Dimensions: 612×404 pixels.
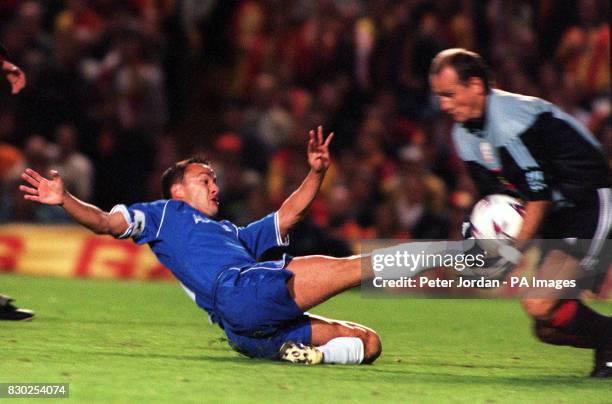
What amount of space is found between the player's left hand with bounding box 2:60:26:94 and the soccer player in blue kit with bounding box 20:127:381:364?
1.87 meters

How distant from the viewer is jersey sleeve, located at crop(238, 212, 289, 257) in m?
7.20

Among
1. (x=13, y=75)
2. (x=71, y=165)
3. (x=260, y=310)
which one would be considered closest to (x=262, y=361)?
(x=260, y=310)

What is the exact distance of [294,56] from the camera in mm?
15164

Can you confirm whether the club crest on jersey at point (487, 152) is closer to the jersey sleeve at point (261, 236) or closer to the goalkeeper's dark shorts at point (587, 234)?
the goalkeeper's dark shorts at point (587, 234)

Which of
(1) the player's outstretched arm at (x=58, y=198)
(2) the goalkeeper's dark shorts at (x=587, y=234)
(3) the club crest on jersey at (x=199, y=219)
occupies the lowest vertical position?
(2) the goalkeeper's dark shorts at (x=587, y=234)

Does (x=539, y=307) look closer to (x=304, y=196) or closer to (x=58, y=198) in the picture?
(x=304, y=196)

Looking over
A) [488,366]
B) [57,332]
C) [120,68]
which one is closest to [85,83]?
[120,68]

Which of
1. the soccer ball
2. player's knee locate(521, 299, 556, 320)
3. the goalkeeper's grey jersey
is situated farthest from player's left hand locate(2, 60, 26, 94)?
player's knee locate(521, 299, 556, 320)

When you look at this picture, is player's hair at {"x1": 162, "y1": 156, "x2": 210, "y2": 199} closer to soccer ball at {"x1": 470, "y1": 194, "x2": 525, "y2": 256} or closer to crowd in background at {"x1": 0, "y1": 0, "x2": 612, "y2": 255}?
soccer ball at {"x1": 470, "y1": 194, "x2": 525, "y2": 256}

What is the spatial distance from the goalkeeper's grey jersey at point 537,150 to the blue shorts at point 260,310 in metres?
1.34

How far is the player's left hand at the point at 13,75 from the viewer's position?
8461mm

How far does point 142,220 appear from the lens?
6.82m

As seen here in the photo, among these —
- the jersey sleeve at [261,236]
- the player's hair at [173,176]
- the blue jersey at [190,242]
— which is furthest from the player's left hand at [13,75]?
the jersey sleeve at [261,236]

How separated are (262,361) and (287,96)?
332 inches
